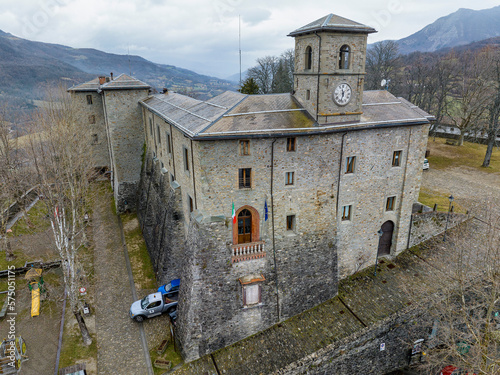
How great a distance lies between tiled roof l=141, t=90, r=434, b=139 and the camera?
667 inches

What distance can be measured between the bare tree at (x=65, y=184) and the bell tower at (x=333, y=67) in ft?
53.7

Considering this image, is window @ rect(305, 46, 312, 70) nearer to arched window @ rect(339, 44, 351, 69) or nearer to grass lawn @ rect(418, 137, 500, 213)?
arched window @ rect(339, 44, 351, 69)

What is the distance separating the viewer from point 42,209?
3559 centimetres

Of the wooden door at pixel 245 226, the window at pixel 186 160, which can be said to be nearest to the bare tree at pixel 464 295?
the wooden door at pixel 245 226

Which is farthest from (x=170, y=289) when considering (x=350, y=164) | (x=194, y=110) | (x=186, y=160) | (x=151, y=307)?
(x=350, y=164)

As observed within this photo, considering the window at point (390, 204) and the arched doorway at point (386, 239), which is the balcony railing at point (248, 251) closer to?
the arched doorway at point (386, 239)

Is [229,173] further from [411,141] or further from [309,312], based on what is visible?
[411,141]

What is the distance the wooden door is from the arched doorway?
10913mm

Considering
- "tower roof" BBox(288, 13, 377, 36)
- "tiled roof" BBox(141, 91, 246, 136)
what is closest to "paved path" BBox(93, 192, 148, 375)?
"tiled roof" BBox(141, 91, 246, 136)

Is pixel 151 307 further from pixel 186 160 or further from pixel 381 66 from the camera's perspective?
pixel 381 66

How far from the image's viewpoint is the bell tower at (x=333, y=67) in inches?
708

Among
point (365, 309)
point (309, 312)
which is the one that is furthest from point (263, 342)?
point (365, 309)

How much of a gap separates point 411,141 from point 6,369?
27.7 m

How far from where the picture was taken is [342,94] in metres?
18.9
